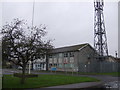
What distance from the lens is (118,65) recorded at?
48312mm

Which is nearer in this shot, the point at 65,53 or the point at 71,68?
the point at 71,68

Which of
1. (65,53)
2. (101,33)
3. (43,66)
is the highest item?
(101,33)

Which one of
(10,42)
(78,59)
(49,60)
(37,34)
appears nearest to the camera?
(10,42)

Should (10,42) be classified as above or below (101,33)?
below

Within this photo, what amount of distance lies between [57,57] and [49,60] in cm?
429

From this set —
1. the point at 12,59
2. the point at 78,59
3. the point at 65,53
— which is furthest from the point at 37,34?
the point at 65,53

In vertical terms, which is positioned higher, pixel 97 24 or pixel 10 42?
pixel 97 24

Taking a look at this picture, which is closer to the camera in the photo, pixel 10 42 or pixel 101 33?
pixel 10 42

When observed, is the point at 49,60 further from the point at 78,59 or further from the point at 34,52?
the point at 34,52

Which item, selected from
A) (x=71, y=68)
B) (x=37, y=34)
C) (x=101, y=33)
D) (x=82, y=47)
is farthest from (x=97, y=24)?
(x=37, y=34)

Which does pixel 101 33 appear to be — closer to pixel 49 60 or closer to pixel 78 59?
pixel 78 59

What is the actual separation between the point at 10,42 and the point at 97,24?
35026mm

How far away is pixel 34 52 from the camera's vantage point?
1595 centimetres

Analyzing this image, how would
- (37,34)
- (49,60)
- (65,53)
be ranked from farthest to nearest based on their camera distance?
1. (49,60)
2. (65,53)
3. (37,34)
